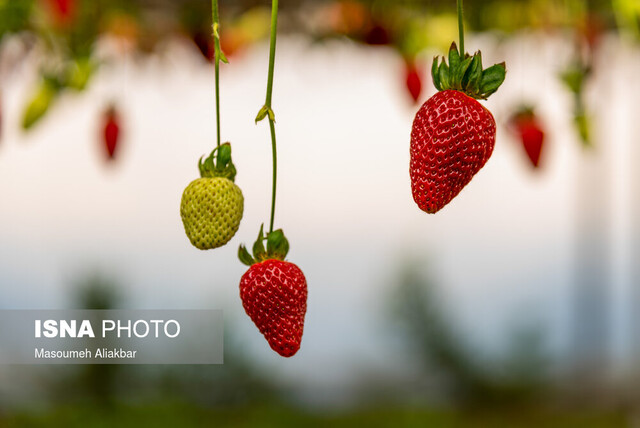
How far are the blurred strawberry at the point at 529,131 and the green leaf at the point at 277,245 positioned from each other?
0.76m

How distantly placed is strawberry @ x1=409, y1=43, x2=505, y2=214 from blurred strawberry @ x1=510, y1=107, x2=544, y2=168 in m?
0.80

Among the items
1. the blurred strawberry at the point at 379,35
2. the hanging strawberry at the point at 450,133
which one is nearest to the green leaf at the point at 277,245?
the hanging strawberry at the point at 450,133

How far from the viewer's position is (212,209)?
0.45 meters

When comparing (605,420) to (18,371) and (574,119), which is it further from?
(574,119)

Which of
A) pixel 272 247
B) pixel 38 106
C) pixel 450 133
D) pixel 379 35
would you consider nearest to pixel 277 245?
pixel 272 247

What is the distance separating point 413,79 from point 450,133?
848 millimetres

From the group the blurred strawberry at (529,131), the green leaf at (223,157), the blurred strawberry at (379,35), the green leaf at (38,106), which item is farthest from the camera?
the blurred strawberry at (379,35)

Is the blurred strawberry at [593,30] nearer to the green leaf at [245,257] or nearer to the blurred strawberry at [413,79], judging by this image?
the blurred strawberry at [413,79]

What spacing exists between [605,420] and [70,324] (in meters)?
1.94

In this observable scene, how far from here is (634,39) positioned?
1.05m

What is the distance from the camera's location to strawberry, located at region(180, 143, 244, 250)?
0.45m

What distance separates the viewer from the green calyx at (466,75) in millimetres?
421

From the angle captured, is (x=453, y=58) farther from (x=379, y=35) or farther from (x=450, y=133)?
(x=379, y=35)

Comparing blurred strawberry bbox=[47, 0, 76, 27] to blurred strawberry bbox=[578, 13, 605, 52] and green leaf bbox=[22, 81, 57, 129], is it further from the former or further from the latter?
blurred strawberry bbox=[578, 13, 605, 52]
